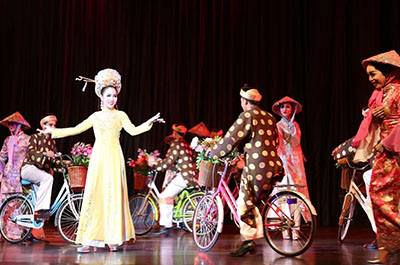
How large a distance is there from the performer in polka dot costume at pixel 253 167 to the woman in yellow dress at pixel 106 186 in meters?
0.88

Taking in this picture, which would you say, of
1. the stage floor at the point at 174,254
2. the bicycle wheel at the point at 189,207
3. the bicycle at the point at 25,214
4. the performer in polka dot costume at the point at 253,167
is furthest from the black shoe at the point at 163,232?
the performer in polka dot costume at the point at 253,167

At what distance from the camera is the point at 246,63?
10297mm

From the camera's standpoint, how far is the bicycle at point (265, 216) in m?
4.92

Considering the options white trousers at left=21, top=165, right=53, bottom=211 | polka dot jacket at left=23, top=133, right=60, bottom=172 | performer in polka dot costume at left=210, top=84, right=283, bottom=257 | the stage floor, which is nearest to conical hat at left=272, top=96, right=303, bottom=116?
the stage floor

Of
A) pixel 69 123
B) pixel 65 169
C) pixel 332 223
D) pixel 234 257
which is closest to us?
pixel 234 257

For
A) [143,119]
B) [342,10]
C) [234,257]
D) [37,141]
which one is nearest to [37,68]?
[143,119]

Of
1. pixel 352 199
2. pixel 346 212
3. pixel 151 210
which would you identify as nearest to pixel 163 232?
pixel 151 210

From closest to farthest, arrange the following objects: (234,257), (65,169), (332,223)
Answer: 1. (234,257)
2. (65,169)
3. (332,223)

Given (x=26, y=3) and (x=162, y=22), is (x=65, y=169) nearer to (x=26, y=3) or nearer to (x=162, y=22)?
(x=162, y=22)

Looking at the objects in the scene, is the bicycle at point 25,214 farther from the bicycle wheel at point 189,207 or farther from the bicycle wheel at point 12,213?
the bicycle wheel at point 189,207

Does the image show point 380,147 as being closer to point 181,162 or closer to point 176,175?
point 181,162

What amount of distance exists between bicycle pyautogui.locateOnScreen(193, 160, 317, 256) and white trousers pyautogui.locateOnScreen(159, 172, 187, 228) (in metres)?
2.28

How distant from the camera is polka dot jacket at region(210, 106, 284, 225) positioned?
5.05m

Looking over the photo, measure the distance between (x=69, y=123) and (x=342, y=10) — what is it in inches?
230
